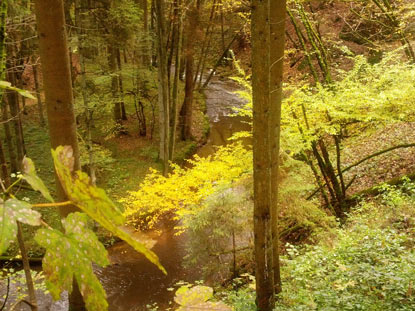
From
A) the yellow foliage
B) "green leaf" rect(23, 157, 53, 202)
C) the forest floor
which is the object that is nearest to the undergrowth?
the yellow foliage

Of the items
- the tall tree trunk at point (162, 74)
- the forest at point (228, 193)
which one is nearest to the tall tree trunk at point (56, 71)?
the forest at point (228, 193)

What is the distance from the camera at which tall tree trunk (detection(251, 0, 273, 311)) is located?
9.98ft

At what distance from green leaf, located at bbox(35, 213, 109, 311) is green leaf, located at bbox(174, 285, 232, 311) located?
35 cm

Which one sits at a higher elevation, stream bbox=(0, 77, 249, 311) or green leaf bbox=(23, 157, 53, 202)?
green leaf bbox=(23, 157, 53, 202)

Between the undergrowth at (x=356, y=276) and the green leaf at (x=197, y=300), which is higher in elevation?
the green leaf at (x=197, y=300)

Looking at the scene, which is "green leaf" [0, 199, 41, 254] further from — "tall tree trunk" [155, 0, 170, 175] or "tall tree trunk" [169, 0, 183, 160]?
"tall tree trunk" [169, 0, 183, 160]

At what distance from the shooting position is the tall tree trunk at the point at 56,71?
334 cm

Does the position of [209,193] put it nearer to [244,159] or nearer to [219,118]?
[244,159]

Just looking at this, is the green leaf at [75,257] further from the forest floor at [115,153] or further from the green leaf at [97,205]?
the forest floor at [115,153]

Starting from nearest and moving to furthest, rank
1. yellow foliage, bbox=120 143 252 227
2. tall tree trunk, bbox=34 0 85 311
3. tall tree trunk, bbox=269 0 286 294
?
tall tree trunk, bbox=34 0 85 311, tall tree trunk, bbox=269 0 286 294, yellow foliage, bbox=120 143 252 227

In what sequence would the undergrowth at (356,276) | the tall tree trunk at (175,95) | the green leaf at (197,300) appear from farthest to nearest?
the tall tree trunk at (175,95) → the undergrowth at (356,276) → the green leaf at (197,300)

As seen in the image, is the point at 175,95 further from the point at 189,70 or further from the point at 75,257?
the point at 75,257

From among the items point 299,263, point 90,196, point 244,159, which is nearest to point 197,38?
point 244,159

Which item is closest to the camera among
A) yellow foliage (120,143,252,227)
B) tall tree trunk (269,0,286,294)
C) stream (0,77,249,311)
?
tall tree trunk (269,0,286,294)
